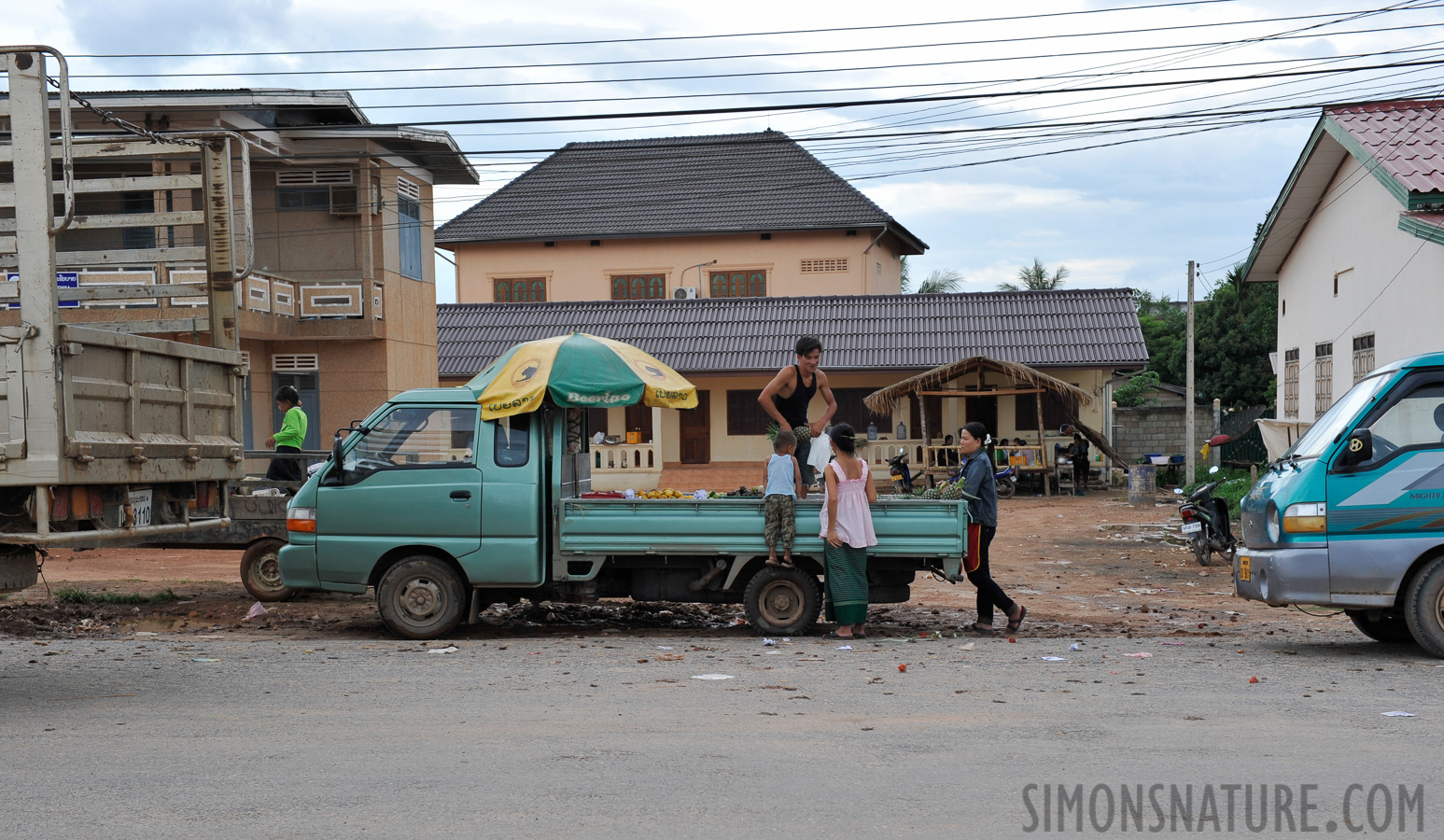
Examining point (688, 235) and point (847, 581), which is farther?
point (688, 235)

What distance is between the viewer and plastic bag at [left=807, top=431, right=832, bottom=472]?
405 inches

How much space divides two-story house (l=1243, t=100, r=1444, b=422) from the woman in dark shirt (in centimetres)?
642

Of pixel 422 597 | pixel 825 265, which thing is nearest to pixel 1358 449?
pixel 422 597

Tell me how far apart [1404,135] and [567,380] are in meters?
11.8

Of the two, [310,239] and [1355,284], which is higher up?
[310,239]

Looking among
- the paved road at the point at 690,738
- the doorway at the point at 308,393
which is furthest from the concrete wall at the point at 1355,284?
the doorway at the point at 308,393

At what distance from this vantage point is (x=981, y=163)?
839 inches

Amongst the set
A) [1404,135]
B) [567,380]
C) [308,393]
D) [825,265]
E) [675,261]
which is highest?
[675,261]

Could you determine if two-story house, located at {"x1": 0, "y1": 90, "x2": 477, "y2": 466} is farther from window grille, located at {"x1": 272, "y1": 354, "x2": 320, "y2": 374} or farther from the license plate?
the license plate

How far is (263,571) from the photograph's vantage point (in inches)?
464

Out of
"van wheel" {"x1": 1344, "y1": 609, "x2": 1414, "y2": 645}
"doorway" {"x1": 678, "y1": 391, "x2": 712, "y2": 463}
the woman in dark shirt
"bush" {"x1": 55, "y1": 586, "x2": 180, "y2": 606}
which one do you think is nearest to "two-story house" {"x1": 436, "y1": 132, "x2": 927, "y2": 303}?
"doorway" {"x1": 678, "y1": 391, "x2": 712, "y2": 463}

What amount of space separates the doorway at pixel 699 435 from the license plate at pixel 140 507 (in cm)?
2353

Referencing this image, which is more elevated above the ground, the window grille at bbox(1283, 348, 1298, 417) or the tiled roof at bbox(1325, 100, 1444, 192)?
the tiled roof at bbox(1325, 100, 1444, 192)

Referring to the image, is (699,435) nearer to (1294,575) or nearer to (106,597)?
(106,597)
